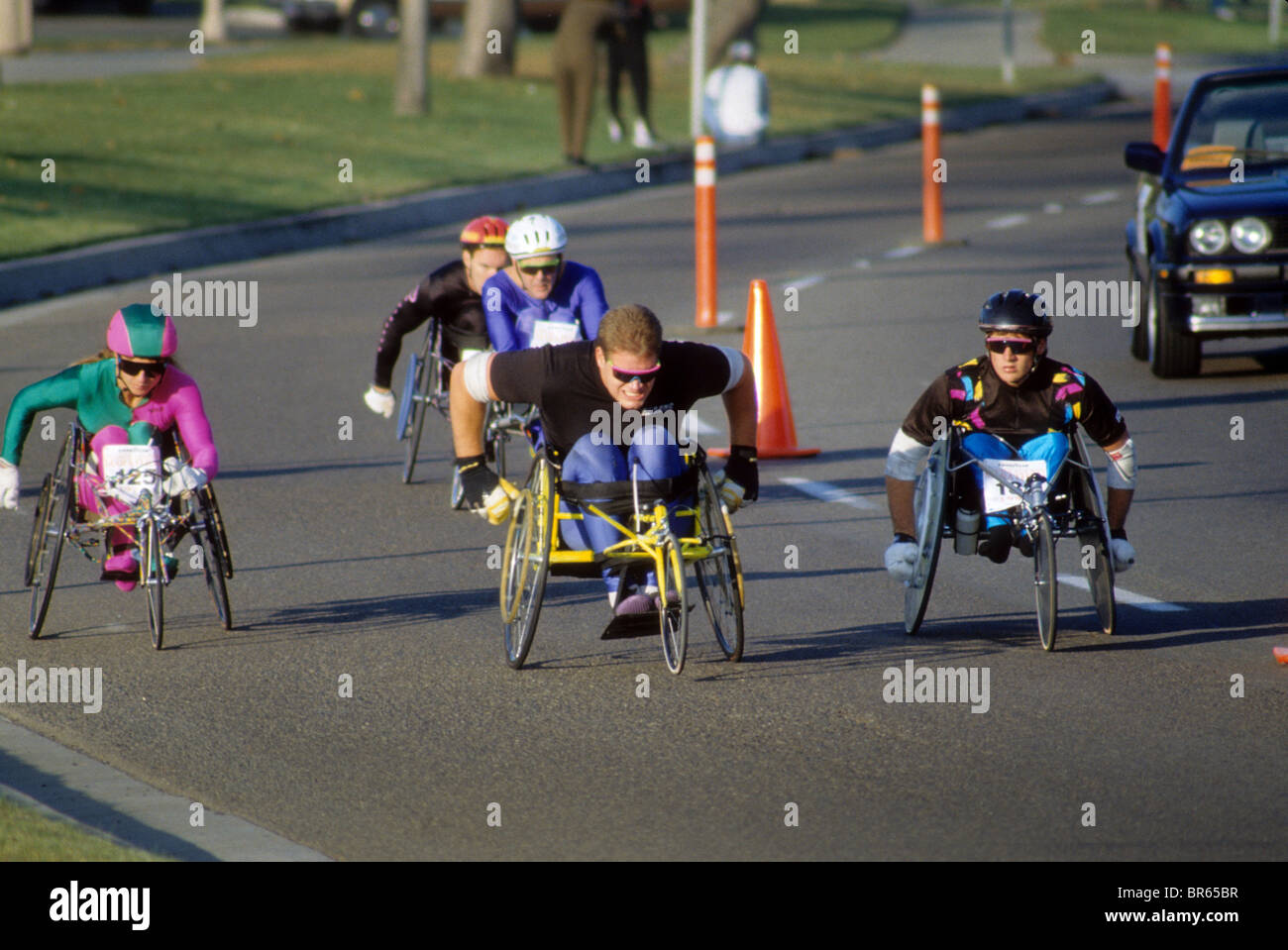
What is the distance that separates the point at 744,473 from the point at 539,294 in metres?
2.55

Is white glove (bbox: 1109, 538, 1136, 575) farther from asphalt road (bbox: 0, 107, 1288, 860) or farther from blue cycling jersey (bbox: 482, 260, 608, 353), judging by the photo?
blue cycling jersey (bbox: 482, 260, 608, 353)

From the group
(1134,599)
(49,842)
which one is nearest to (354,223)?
(1134,599)

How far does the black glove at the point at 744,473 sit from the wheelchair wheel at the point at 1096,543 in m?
1.23

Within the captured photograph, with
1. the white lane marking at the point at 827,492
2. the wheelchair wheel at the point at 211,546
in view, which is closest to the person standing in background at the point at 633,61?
the white lane marking at the point at 827,492

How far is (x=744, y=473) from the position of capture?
26.6 ft

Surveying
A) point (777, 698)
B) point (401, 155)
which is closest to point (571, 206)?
point (401, 155)

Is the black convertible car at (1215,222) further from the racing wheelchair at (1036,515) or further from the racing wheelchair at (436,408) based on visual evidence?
the racing wheelchair at (1036,515)

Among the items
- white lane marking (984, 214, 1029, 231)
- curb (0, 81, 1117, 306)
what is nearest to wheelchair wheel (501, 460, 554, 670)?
curb (0, 81, 1117, 306)

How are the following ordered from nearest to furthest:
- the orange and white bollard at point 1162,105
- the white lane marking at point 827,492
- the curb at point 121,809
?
the curb at point 121,809, the white lane marking at point 827,492, the orange and white bollard at point 1162,105

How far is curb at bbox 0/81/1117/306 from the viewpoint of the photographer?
18.7 meters

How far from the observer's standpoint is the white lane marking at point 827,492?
1102cm

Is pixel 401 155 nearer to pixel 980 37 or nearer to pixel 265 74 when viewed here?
pixel 265 74

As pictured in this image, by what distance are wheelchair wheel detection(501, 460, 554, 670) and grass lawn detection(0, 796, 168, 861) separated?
220cm
